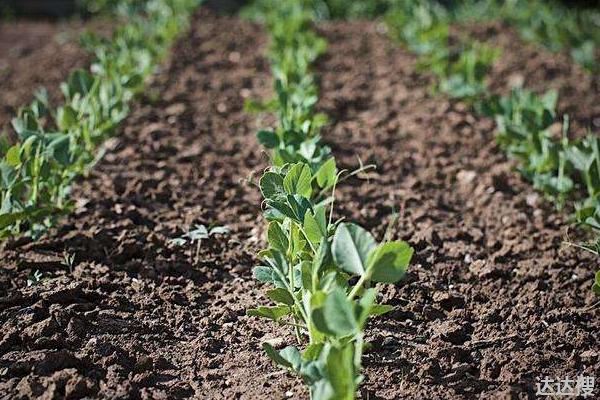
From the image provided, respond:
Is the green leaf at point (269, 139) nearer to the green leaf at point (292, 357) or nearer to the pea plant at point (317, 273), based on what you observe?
the pea plant at point (317, 273)

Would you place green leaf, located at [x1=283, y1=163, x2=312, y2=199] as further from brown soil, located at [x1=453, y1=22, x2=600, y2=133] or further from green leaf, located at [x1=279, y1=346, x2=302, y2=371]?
brown soil, located at [x1=453, y1=22, x2=600, y2=133]

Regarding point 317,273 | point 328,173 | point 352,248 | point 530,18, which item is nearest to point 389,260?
point 352,248

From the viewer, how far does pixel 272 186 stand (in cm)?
208

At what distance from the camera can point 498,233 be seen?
2809mm

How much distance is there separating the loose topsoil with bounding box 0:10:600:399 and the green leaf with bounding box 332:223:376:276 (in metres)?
0.35

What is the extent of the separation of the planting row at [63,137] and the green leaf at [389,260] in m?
1.22

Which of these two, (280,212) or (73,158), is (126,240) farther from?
(280,212)

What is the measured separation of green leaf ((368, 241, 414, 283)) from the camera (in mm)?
1669

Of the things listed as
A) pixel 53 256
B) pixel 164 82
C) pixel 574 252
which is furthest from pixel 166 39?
pixel 574 252

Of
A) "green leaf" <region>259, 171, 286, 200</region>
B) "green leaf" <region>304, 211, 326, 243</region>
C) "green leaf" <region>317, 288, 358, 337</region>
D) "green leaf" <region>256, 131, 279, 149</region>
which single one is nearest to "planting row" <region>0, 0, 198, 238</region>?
"green leaf" <region>256, 131, 279, 149</region>

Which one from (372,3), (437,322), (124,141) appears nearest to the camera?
(437,322)

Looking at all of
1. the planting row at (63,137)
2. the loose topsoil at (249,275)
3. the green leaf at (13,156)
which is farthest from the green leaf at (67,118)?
the green leaf at (13,156)

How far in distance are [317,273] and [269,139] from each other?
1012 mm

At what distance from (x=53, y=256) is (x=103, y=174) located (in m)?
0.77
